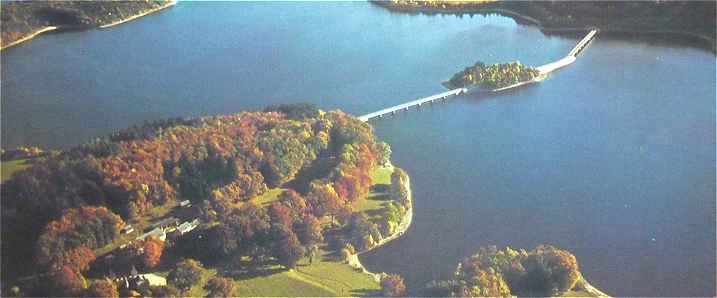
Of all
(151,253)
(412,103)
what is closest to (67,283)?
(151,253)

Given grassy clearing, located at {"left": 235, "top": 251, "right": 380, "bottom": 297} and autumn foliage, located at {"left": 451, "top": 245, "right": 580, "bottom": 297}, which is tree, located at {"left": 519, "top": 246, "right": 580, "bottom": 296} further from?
grassy clearing, located at {"left": 235, "top": 251, "right": 380, "bottom": 297}

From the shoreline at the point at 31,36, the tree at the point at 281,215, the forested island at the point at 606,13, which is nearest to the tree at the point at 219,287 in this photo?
the tree at the point at 281,215

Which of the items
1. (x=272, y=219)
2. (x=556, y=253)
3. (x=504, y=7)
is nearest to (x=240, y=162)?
(x=272, y=219)

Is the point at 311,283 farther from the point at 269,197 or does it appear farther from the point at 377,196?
the point at 377,196

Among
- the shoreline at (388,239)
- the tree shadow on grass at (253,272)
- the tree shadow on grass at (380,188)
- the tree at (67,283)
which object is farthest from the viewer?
the tree shadow on grass at (380,188)

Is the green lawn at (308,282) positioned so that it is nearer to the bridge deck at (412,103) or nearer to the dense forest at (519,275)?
the dense forest at (519,275)

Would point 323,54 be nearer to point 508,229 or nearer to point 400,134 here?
point 400,134

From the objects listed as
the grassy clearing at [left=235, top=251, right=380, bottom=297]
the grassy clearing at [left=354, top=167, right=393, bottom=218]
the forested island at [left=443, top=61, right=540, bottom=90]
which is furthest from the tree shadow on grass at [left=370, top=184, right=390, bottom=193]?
the forested island at [left=443, top=61, right=540, bottom=90]
